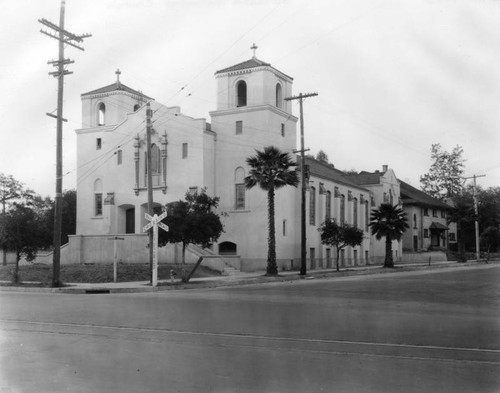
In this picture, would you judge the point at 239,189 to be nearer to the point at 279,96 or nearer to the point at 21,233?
the point at 279,96

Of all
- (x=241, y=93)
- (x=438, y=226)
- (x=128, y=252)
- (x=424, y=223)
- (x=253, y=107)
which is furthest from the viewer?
(x=438, y=226)

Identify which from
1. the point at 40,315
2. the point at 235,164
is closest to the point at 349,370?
the point at 40,315

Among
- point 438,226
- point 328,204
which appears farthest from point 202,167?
point 438,226

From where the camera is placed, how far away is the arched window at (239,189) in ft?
165

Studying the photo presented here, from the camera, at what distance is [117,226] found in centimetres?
5375

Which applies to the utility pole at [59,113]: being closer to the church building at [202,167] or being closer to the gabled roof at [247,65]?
the church building at [202,167]

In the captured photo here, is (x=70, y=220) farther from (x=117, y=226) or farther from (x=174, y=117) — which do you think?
(x=174, y=117)

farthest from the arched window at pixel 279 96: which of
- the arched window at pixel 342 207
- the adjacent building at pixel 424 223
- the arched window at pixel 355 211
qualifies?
the adjacent building at pixel 424 223

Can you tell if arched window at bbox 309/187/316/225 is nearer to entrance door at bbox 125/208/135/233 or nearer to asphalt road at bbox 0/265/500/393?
entrance door at bbox 125/208/135/233

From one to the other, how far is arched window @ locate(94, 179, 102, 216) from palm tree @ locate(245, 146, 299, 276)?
1878 cm

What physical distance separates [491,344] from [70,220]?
191ft

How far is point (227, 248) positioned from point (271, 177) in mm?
11547

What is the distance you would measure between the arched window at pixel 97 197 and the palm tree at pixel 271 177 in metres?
18.8

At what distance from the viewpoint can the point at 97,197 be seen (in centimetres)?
5544
